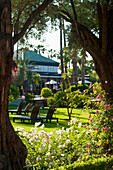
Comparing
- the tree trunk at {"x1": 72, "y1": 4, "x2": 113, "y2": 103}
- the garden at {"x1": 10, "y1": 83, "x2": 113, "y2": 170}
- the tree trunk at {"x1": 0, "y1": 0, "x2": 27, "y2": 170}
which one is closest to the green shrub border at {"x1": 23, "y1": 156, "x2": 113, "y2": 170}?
the garden at {"x1": 10, "y1": 83, "x2": 113, "y2": 170}

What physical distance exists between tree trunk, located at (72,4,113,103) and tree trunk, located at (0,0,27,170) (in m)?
3.06

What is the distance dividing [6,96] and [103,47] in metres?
3.45

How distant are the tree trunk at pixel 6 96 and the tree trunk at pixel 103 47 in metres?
3.06

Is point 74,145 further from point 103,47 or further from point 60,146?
point 103,47

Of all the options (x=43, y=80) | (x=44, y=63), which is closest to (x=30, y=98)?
(x=43, y=80)

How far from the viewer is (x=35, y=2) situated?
684cm

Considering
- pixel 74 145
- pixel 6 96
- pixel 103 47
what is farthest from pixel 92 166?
pixel 103 47

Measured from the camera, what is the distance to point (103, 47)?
274 inches

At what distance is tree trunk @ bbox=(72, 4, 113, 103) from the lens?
6.88m

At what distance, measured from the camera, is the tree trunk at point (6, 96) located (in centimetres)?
423

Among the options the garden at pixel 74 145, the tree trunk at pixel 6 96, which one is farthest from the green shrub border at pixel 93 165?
the tree trunk at pixel 6 96

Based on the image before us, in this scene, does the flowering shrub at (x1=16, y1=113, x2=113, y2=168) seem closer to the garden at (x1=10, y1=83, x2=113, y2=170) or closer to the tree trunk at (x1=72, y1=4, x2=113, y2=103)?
the garden at (x1=10, y1=83, x2=113, y2=170)

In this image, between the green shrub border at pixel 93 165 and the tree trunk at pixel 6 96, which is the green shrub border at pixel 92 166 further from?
the tree trunk at pixel 6 96

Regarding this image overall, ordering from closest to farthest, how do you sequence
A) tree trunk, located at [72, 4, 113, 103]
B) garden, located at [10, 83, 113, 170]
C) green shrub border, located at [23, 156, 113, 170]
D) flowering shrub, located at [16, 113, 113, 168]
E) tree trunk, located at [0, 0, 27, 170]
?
tree trunk, located at [0, 0, 27, 170], green shrub border, located at [23, 156, 113, 170], garden, located at [10, 83, 113, 170], flowering shrub, located at [16, 113, 113, 168], tree trunk, located at [72, 4, 113, 103]
